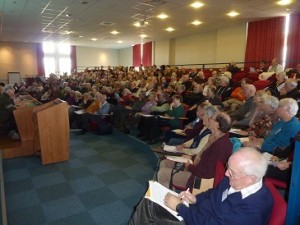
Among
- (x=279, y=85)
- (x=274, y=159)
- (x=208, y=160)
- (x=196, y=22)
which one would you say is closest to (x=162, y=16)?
(x=196, y=22)

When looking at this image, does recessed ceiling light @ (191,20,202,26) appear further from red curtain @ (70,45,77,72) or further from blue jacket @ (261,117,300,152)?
red curtain @ (70,45,77,72)

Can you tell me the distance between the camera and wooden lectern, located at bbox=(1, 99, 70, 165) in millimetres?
3652

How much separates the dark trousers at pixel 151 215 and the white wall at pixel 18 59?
56.8 ft

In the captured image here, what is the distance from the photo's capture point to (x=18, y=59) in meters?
16.3

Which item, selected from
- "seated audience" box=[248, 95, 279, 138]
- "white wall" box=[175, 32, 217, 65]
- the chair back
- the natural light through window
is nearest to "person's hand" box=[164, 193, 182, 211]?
the chair back

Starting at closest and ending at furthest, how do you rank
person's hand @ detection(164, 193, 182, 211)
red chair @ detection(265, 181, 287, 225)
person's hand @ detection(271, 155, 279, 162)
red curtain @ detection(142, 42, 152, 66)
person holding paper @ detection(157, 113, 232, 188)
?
red chair @ detection(265, 181, 287, 225), person's hand @ detection(164, 193, 182, 211), person holding paper @ detection(157, 113, 232, 188), person's hand @ detection(271, 155, 279, 162), red curtain @ detection(142, 42, 152, 66)

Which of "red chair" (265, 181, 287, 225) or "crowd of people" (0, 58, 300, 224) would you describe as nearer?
"red chair" (265, 181, 287, 225)

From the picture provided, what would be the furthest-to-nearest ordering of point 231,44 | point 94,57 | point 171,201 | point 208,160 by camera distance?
point 94,57
point 231,44
point 208,160
point 171,201

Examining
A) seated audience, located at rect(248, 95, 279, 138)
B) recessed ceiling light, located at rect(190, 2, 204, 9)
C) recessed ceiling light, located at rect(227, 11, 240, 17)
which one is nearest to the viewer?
seated audience, located at rect(248, 95, 279, 138)

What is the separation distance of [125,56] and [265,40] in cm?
1206

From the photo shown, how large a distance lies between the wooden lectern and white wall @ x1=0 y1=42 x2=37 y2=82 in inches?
559

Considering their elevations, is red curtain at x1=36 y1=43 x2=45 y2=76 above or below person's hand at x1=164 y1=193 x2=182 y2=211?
above

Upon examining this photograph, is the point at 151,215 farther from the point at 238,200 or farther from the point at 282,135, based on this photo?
the point at 282,135

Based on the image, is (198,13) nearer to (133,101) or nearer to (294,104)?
(133,101)
